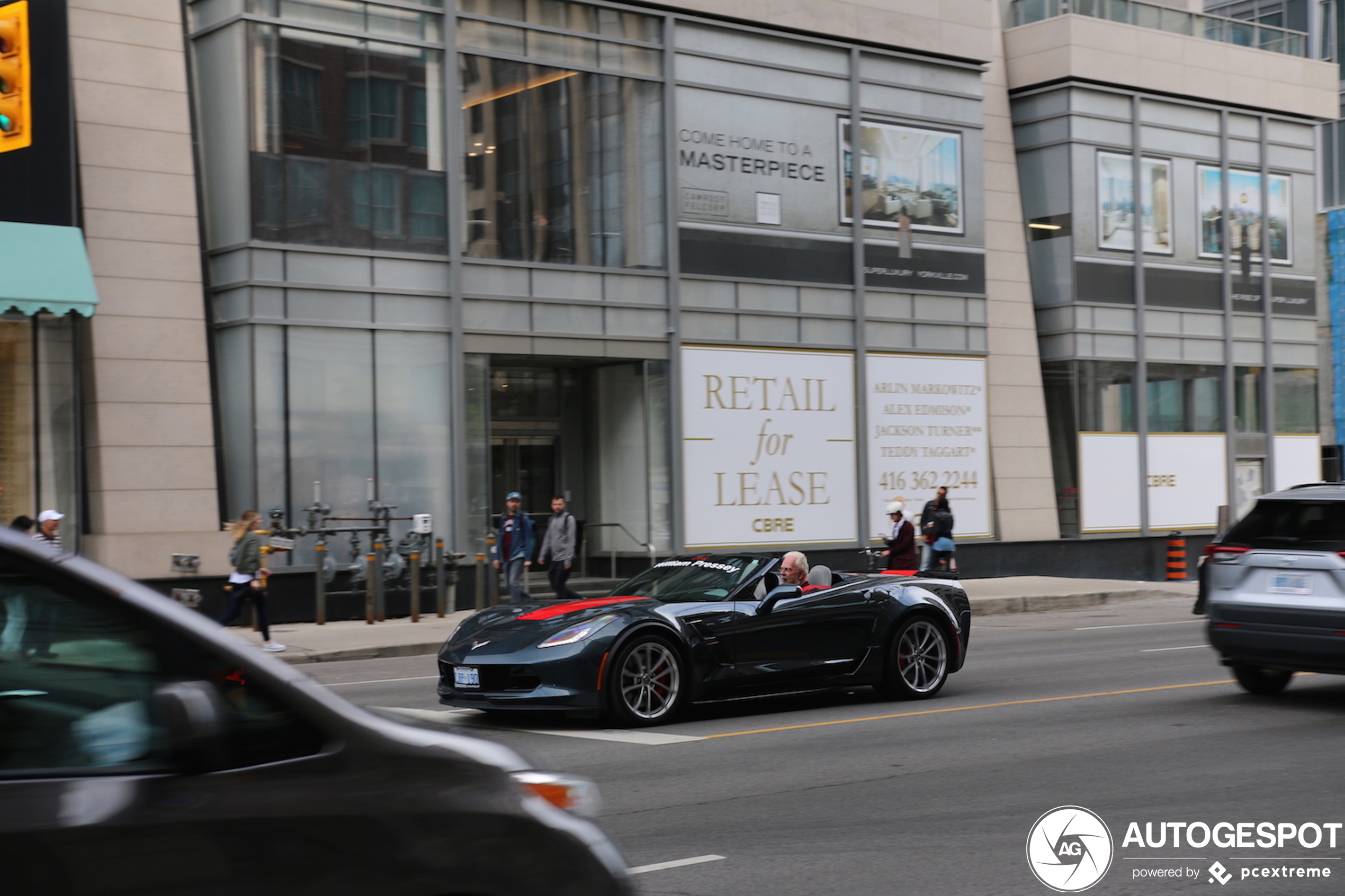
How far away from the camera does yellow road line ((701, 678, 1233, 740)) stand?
10430 millimetres

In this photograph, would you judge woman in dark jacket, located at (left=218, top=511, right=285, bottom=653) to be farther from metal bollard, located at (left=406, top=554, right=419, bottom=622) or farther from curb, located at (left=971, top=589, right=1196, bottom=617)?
curb, located at (left=971, top=589, right=1196, bottom=617)

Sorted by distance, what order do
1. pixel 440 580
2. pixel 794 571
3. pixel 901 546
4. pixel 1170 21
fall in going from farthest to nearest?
pixel 1170 21
pixel 901 546
pixel 440 580
pixel 794 571

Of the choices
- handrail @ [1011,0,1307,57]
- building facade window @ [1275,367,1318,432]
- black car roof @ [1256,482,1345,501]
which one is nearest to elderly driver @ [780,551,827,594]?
black car roof @ [1256,482,1345,501]

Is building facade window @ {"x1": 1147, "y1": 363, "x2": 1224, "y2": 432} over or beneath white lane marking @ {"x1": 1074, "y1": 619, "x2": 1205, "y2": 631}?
over

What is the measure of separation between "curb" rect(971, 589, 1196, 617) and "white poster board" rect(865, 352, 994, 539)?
3135 mm

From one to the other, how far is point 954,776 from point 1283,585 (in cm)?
379

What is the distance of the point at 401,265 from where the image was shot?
21.5 meters


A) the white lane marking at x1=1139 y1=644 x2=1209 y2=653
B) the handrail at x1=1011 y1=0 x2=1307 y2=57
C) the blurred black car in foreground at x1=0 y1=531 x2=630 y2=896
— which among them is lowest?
the white lane marking at x1=1139 y1=644 x2=1209 y2=653

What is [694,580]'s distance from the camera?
37.9 feet

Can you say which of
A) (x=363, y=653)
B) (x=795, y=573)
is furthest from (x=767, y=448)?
(x=795, y=573)

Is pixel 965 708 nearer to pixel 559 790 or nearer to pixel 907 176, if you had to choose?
pixel 559 790

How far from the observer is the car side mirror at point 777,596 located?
11.2 m

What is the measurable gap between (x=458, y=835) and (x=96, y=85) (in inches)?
746

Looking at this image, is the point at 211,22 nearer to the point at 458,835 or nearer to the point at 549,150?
the point at 549,150
